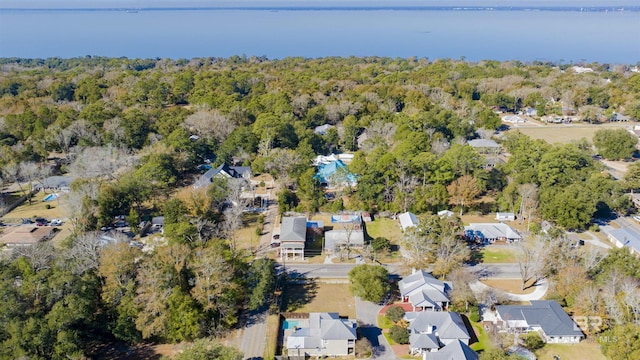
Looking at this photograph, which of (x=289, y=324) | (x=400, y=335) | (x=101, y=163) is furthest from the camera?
(x=101, y=163)

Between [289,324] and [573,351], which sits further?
[289,324]

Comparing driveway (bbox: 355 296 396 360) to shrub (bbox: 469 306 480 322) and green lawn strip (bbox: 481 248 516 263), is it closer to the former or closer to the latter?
shrub (bbox: 469 306 480 322)

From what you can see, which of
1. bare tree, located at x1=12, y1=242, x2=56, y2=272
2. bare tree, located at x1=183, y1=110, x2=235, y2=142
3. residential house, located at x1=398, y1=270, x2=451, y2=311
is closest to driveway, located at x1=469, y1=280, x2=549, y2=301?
residential house, located at x1=398, y1=270, x2=451, y2=311

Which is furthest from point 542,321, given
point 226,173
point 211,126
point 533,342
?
point 211,126

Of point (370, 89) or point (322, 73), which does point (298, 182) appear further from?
point (322, 73)

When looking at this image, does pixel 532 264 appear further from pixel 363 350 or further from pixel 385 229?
pixel 363 350

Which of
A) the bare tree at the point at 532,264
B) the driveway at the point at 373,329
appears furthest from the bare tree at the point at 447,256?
the driveway at the point at 373,329
